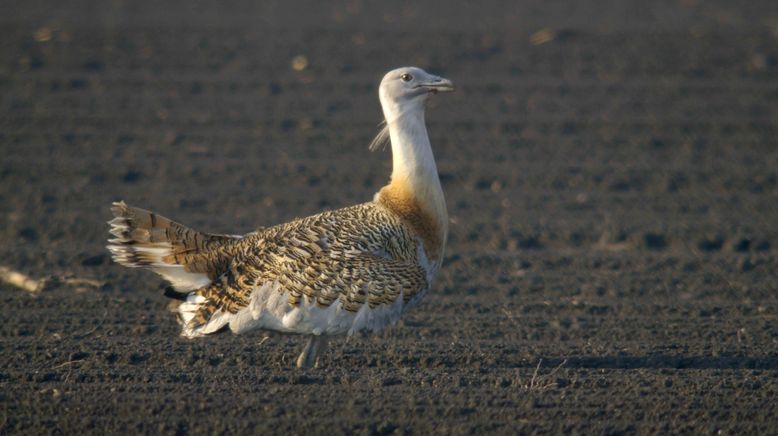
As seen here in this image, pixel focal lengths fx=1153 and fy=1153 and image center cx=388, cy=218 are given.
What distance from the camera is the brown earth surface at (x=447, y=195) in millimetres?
5117

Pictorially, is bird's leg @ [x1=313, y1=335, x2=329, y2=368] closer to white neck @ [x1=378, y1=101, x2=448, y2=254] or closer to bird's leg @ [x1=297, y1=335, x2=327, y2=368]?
bird's leg @ [x1=297, y1=335, x2=327, y2=368]

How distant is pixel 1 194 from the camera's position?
28.6ft

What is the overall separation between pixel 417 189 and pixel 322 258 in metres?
0.73

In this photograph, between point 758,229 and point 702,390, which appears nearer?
point 702,390

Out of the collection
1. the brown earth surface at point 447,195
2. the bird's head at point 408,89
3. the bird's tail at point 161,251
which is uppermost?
the bird's head at point 408,89

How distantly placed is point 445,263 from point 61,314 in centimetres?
247

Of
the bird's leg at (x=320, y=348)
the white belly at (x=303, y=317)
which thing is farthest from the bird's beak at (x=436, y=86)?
the bird's leg at (x=320, y=348)

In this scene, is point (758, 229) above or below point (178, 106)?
below

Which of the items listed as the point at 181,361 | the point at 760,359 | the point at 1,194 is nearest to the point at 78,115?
the point at 1,194

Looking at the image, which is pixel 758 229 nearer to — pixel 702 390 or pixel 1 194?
pixel 702 390

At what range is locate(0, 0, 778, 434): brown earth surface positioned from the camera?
5117mm

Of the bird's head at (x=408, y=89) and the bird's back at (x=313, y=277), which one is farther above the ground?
the bird's head at (x=408, y=89)

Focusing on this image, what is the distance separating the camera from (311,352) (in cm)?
548

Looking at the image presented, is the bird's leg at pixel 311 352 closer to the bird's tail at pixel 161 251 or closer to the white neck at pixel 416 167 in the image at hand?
the bird's tail at pixel 161 251
